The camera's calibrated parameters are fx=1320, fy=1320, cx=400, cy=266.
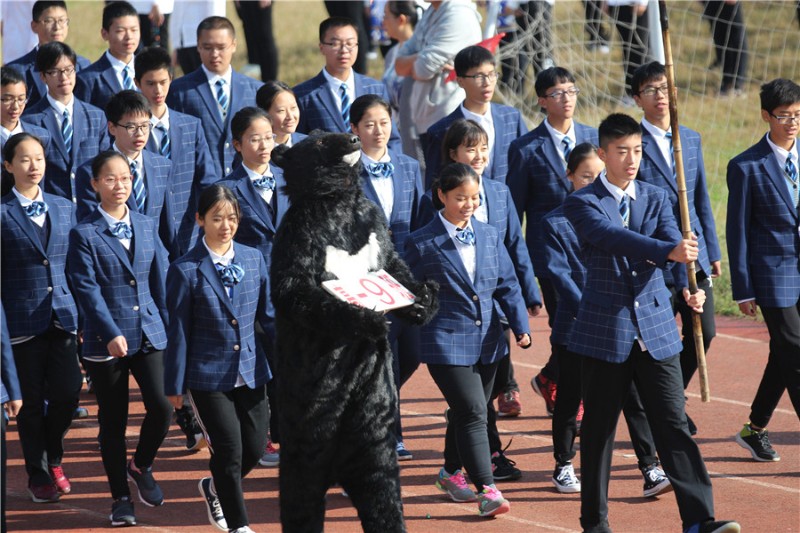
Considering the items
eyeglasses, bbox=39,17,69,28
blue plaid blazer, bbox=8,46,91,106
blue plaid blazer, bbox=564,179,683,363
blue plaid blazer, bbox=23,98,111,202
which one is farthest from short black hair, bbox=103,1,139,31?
blue plaid blazer, bbox=564,179,683,363

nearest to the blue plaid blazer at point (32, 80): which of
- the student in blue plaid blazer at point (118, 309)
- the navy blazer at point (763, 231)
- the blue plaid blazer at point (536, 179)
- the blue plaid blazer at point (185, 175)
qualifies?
the blue plaid blazer at point (185, 175)

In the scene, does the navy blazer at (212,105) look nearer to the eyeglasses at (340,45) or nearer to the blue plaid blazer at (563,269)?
the eyeglasses at (340,45)

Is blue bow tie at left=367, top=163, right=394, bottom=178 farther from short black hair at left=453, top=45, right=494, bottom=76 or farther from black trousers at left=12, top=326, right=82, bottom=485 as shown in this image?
black trousers at left=12, top=326, right=82, bottom=485

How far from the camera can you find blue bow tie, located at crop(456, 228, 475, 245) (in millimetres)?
7223

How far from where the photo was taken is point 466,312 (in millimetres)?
7172

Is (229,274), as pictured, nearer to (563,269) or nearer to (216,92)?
(563,269)

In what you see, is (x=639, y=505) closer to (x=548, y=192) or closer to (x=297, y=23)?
(x=548, y=192)

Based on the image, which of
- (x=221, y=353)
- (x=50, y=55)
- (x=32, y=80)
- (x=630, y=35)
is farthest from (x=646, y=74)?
(x=630, y=35)

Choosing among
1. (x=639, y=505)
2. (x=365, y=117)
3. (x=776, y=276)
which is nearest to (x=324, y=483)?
(x=639, y=505)

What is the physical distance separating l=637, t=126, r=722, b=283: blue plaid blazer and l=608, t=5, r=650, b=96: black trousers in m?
6.38

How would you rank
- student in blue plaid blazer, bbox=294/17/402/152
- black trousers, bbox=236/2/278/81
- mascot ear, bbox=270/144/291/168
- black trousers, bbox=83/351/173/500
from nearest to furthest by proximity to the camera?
1. mascot ear, bbox=270/144/291/168
2. black trousers, bbox=83/351/173/500
3. student in blue plaid blazer, bbox=294/17/402/152
4. black trousers, bbox=236/2/278/81

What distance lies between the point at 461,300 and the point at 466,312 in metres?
0.07

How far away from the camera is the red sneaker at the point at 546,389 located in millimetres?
8750

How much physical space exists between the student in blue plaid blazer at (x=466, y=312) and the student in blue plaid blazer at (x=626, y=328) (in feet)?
2.33
